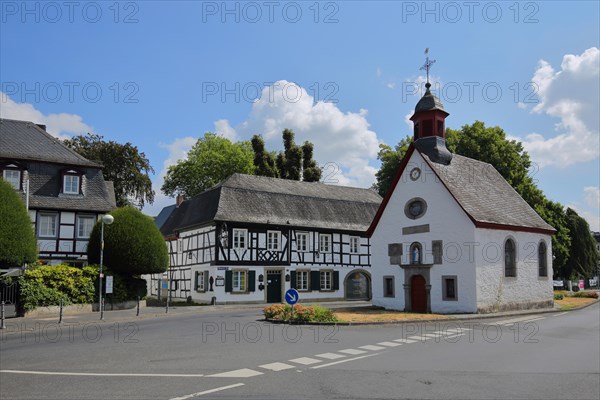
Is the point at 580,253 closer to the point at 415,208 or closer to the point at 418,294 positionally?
the point at 415,208

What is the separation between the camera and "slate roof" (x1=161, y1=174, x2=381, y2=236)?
36031 millimetres

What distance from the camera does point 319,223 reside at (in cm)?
3922

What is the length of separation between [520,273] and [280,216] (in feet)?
54.5

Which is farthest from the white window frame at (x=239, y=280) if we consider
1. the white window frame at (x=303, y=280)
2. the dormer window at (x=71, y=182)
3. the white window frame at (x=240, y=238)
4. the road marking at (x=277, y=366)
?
the road marking at (x=277, y=366)

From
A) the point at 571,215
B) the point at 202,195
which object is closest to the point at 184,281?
the point at 202,195

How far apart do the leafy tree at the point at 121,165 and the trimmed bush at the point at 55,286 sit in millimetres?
19532

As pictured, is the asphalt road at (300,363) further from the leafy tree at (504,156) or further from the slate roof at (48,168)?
the leafy tree at (504,156)

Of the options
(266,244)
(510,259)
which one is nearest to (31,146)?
(266,244)

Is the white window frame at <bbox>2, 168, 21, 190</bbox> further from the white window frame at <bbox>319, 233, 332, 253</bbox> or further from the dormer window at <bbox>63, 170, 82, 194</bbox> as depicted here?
the white window frame at <bbox>319, 233, 332, 253</bbox>

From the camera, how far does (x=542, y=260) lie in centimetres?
2992

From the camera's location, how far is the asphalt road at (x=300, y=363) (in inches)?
347

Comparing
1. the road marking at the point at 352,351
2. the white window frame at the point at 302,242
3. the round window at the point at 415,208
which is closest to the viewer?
the road marking at the point at 352,351

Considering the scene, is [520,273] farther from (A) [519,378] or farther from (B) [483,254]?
(A) [519,378]

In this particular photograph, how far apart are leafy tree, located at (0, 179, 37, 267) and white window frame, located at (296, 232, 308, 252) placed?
1829 cm
